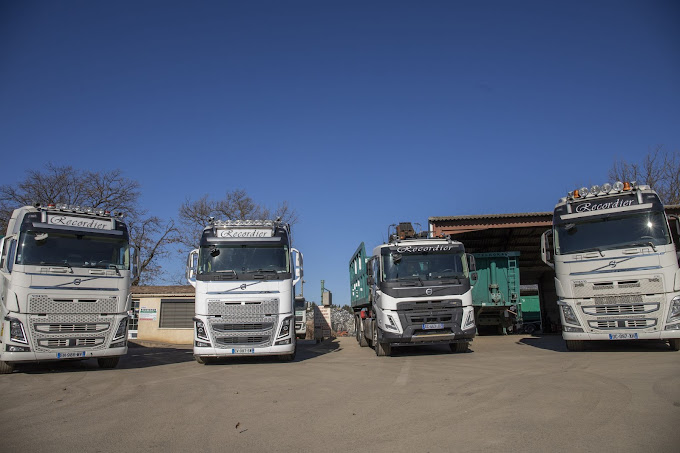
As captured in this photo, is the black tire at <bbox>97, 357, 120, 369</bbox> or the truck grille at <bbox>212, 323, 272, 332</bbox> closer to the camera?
the truck grille at <bbox>212, 323, 272, 332</bbox>

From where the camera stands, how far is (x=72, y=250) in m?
10.7

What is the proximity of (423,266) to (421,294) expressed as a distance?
82cm

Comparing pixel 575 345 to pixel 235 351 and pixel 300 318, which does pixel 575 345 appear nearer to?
pixel 235 351

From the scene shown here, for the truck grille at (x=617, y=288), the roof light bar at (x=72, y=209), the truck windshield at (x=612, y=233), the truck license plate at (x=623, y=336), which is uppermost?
the roof light bar at (x=72, y=209)

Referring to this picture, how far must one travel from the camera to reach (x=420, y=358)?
11.9 meters

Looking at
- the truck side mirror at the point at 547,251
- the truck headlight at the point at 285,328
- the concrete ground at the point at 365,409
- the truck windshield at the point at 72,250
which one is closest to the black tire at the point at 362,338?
the truck headlight at the point at 285,328

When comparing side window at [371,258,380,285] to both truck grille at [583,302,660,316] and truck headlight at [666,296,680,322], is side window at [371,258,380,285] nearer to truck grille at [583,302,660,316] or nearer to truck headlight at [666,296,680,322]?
truck grille at [583,302,660,316]

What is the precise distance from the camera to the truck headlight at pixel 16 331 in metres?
9.65

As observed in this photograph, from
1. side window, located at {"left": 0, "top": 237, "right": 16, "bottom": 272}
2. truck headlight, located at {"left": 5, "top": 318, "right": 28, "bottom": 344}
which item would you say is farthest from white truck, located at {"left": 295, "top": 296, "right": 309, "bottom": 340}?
side window, located at {"left": 0, "top": 237, "right": 16, "bottom": 272}

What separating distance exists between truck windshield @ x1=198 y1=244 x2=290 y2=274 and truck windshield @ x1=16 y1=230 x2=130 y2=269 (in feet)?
6.10

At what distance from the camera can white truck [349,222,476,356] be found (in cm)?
1153

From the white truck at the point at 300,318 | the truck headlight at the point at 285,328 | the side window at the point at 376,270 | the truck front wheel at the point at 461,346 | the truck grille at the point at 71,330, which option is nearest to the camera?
the truck grille at the point at 71,330

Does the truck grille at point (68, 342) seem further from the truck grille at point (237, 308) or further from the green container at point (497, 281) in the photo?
the green container at point (497, 281)

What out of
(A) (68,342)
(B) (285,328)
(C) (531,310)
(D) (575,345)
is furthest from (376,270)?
(C) (531,310)
